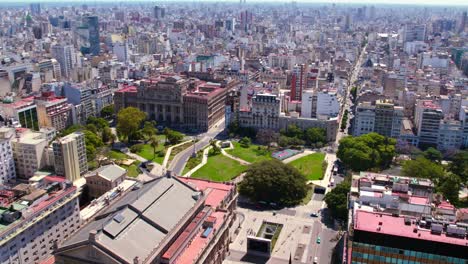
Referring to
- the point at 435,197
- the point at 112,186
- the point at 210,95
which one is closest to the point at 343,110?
the point at 210,95

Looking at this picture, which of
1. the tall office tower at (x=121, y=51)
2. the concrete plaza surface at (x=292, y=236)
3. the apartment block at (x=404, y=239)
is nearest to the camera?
the apartment block at (x=404, y=239)

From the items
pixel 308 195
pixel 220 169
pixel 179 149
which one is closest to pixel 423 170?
pixel 308 195

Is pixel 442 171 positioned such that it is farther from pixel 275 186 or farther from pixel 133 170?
pixel 133 170

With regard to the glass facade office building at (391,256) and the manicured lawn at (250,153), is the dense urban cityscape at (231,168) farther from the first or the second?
the manicured lawn at (250,153)

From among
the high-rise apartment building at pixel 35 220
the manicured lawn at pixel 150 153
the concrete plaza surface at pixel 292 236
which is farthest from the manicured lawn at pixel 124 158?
the high-rise apartment building at pixel 35 220

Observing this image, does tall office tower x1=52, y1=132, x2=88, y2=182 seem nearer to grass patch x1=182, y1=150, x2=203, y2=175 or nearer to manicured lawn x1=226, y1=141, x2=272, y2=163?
grass patch x1=182, y1=150, x2=203, y2=175

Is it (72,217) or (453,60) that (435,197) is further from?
(453,60)

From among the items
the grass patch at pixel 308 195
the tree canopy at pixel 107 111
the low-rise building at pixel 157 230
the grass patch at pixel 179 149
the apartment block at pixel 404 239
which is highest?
the apartment block at pixel 404 239
